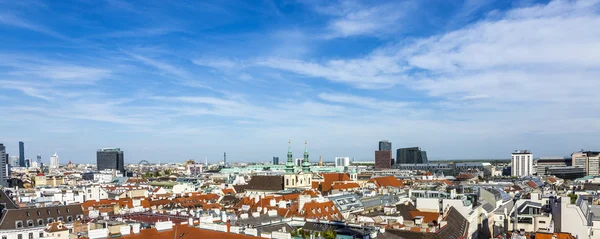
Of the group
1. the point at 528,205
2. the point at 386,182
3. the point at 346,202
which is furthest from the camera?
the point at 386,182

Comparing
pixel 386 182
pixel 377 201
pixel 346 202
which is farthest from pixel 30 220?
pixel 386 182

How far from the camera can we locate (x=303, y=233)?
49125 mm

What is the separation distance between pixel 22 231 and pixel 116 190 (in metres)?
67.7

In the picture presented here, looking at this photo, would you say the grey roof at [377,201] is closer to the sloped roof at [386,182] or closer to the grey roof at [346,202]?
the grey roof at [346,202]

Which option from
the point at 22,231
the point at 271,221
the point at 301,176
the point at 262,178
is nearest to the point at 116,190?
the point at 262,178

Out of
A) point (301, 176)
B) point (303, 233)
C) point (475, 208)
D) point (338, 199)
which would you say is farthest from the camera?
point (301, 176)

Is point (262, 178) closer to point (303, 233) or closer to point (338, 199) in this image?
point (338, 199)

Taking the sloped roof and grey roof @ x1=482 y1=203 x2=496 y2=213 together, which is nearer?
grey roof @ x1=482 y1=203 x2=496 y2=213

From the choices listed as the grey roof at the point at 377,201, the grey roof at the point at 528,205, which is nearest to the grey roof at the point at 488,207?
the grey roof at the point at 528,205

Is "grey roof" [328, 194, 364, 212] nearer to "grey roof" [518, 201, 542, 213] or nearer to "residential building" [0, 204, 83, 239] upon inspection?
"grey roof" [518, 201, 542, 213]

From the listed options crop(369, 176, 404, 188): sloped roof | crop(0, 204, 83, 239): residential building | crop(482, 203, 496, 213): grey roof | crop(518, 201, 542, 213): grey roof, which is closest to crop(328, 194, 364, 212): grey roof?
crop(482, 203, 496, 213): grey roof

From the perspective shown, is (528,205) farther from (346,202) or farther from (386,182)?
(386,182)

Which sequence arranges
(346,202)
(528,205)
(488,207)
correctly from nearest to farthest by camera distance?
(528,205), (488,207), (346,202)

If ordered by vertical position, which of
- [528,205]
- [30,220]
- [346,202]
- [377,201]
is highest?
[528,205]
